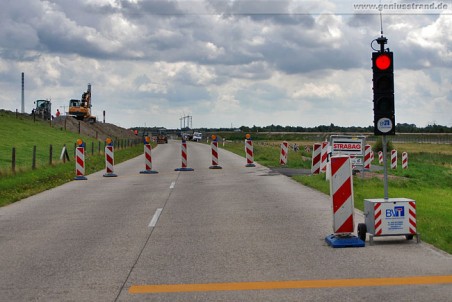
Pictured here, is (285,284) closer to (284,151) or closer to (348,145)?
(348,145)

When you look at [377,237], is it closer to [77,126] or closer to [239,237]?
[239,237]

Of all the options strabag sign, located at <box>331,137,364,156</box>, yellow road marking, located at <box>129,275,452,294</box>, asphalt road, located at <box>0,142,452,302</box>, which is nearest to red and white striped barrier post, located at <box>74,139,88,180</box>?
asphalt road, located at <box>0,142,452,302</box>

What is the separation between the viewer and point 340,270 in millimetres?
7480

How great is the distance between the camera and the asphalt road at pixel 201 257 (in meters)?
6.53

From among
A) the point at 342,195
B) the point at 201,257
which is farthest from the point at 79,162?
the point at 342,195

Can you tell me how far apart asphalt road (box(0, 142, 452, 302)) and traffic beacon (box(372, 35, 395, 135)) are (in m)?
1.93

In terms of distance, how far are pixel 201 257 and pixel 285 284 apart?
1894mm

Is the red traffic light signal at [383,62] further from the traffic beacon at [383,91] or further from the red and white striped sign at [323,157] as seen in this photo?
the red and white striped sign at [323,157]

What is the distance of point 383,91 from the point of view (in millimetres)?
9656

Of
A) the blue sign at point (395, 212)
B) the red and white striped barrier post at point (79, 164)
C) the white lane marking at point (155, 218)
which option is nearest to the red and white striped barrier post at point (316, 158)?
the red and white striped barrier post at point (79, 164)

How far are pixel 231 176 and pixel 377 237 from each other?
14.5 metres

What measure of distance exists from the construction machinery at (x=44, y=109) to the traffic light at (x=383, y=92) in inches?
3201

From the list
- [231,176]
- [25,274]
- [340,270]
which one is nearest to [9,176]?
[231,176]

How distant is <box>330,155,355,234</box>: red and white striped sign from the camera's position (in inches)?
360
